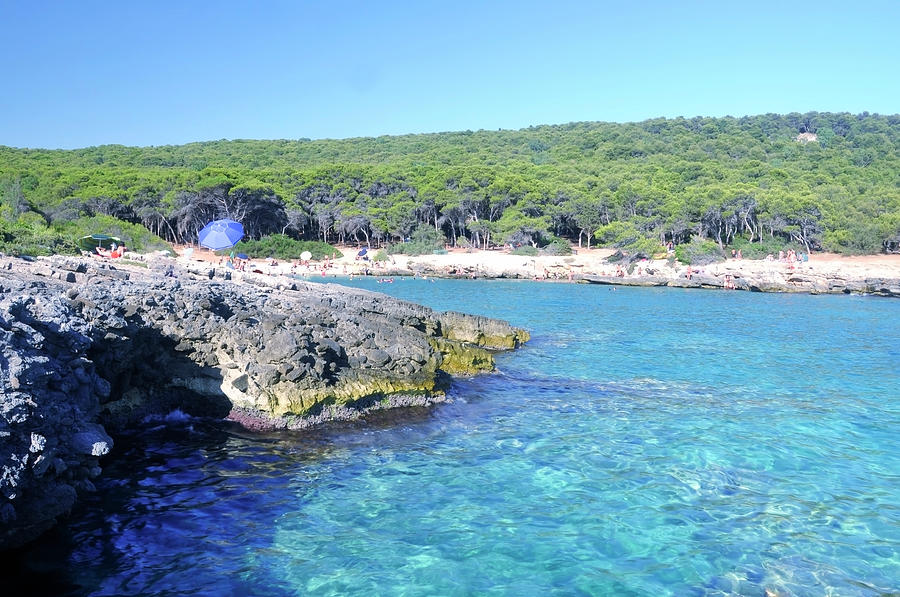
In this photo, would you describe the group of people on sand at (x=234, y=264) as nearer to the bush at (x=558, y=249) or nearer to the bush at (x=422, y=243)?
the bush at (x=422, y=243)

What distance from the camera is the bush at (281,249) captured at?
5812cm

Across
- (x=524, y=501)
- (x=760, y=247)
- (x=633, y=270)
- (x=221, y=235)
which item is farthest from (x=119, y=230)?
(x=760, y=247)

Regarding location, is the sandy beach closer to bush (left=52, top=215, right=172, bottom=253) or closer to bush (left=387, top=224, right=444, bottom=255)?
bush (left=387, top=224, right=444, bottom=255)

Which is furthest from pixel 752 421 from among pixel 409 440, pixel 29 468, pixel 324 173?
pixel 324 173

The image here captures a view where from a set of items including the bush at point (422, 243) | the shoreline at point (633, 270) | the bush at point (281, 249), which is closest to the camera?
the shoreline at point (633, 270)

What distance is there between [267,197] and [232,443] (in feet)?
181

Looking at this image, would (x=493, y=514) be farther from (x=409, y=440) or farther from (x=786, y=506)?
(x=786, y=506)

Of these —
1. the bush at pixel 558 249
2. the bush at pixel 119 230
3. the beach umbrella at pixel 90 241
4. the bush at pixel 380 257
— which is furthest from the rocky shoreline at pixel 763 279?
the bush at pixel 119 230

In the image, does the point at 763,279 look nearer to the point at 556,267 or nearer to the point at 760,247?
the point at 760,247

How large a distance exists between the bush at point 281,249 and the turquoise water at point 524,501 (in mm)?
45881

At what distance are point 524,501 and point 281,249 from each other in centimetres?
5366

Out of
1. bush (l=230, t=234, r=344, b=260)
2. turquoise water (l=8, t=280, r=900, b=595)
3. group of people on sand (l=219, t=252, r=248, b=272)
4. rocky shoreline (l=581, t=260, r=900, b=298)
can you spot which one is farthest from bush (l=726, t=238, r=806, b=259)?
turquoise water (l=8, t=280, r=900, b=595)

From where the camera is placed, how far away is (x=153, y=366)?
1065 cm

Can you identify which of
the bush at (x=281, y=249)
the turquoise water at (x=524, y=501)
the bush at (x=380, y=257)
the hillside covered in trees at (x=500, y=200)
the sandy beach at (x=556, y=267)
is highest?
the hillside covered in trees at (x=500, y=200)
